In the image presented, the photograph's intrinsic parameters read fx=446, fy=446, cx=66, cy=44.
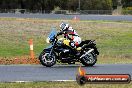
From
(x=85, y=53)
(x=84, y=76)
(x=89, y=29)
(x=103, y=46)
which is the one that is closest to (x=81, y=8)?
(x=89, y=29)

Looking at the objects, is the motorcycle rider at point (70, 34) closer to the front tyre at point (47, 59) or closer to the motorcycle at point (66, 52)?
the motorcycle at point (66, 52)

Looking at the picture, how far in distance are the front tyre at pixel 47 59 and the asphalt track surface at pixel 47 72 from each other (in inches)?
9.6

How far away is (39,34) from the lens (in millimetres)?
32500

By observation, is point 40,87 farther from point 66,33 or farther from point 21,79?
point 66,33

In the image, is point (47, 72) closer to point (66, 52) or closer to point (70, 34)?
point (66, 52)

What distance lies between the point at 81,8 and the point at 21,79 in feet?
287

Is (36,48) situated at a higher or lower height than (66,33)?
lower

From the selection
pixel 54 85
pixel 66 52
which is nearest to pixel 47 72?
pixel 66 52

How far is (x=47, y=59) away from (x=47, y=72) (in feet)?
5.91

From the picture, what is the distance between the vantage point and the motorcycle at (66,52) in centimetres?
1569

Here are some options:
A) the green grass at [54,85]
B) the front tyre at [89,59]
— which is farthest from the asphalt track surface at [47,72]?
the green grass at [54,85]

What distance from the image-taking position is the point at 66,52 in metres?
15.9

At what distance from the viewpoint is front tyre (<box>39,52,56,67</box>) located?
51.2 ft

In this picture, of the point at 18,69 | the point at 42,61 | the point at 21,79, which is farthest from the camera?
the point at 42,61
